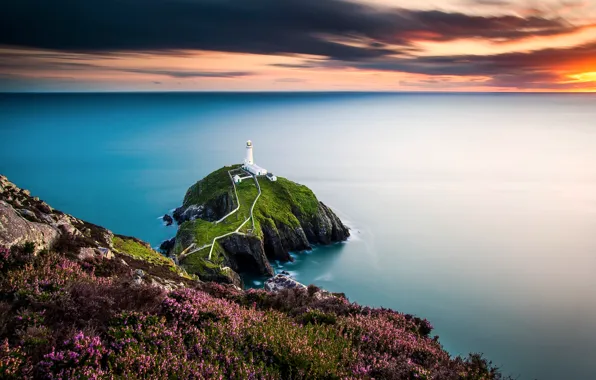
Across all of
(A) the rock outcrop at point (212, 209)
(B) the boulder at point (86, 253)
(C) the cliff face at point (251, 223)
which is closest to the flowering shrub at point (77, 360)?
(B) the boulder at point (86, 253)

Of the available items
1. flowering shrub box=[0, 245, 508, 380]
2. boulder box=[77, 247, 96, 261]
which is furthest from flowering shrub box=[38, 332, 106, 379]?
boulder box=[77, 247, 96, 261]

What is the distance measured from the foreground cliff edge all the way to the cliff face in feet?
105

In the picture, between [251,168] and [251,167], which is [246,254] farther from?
[251,167]

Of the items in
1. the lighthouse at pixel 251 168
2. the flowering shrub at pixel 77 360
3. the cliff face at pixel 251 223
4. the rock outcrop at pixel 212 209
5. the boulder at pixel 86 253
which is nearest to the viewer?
the flowering shrub at pixel 77 360

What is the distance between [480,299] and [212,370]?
159 feet

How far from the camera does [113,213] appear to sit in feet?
253

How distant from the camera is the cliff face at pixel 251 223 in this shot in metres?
49.0

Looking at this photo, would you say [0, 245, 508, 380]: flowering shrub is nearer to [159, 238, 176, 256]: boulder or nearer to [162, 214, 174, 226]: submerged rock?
[159, 238, 176, 256]: boulder

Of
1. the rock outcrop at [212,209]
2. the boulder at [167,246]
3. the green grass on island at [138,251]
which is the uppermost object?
the green grass on island at [138,251]

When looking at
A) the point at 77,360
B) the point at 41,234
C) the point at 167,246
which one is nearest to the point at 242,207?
the point at 167,246

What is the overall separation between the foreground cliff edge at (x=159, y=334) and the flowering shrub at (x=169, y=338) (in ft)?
0.08

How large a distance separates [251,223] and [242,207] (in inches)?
221

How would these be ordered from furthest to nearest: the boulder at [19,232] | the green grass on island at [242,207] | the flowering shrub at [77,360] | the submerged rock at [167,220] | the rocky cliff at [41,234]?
the submerged rock at [167,220]
the green grass on island at [242,207]
the rocky cliff at [41,234]
the boulder at [19,232]
the flowering shrub at [77,360]

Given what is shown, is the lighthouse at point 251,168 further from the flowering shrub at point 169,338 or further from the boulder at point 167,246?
the flowering shrub at point 169,338
